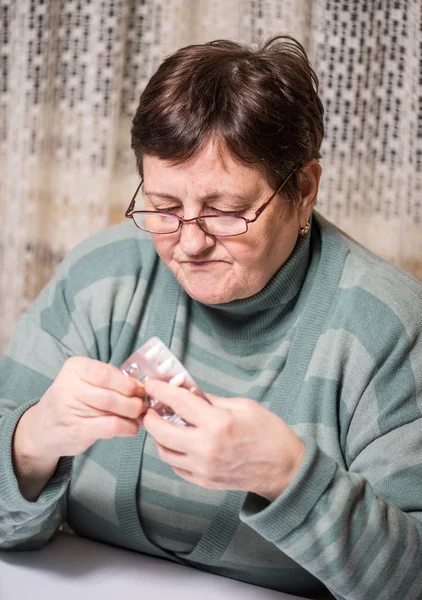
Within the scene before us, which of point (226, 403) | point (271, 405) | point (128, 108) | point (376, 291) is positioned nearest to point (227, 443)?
point (226, 403)

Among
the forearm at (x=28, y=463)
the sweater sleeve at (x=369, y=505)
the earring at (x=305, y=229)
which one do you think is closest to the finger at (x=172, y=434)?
the sweater sleeve at (x=369, y=505)

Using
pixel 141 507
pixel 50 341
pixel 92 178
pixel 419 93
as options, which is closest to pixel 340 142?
pixel 419 93

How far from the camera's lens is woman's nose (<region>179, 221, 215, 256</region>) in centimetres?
114

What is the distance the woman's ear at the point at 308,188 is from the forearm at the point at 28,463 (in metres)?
0.53

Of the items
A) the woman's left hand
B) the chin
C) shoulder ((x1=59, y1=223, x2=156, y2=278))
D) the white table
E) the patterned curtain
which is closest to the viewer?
the woman's left hand

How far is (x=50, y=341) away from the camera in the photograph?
1.36 m

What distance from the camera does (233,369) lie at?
1.34 m

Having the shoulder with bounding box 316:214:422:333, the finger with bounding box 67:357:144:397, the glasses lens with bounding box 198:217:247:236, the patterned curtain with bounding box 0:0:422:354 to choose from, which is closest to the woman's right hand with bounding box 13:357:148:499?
the finger with bounding box 67:357:144:397

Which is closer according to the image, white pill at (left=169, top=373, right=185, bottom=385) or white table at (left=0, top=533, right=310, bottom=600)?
white pill at (left=169, top=373, right=185, bottom=385)

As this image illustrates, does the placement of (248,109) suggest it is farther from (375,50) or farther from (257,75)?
(375,50)

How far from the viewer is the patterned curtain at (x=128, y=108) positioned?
66.6 inches

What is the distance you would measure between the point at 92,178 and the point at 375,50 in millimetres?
744

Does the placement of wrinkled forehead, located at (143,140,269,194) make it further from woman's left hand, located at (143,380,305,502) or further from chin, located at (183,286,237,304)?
woman's left hand, located at (143,380,305,502)

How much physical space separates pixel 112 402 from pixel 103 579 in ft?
1.06
